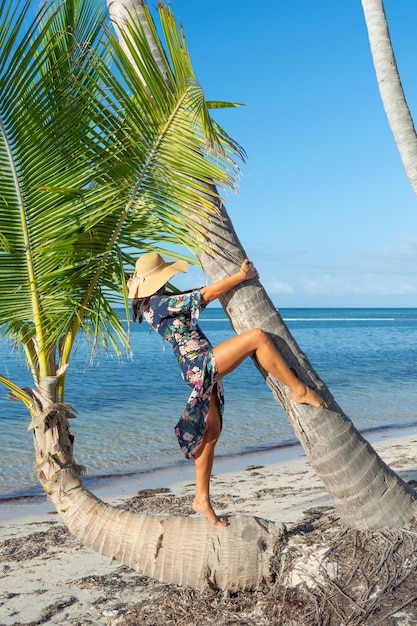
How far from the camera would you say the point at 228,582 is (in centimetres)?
398

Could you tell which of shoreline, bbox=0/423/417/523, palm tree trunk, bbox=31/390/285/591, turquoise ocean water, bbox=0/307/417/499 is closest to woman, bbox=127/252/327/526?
palm tree trunk, bbox=31/390/285/591

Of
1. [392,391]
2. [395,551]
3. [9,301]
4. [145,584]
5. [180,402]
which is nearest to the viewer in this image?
[395,551]

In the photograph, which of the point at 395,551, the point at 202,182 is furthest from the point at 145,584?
the point at 202,182

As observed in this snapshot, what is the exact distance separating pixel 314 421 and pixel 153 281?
126 centimetres

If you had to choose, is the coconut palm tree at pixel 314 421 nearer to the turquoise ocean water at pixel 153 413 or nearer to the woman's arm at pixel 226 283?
the woman's arm at pixel 226 283

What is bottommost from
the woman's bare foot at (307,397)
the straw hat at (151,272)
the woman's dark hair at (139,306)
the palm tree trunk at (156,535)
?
the palm tree trunk at (156,535)

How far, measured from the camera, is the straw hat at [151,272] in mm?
3982

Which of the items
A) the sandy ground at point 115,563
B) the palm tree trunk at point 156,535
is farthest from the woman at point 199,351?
the sandy ground at point 115,563

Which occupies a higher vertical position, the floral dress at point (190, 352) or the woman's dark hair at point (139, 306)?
the woman's dark hair at point (139, 306)

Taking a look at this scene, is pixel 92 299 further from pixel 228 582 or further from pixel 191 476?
pixel 191 476

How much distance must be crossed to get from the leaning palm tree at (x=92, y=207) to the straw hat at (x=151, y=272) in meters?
0.11

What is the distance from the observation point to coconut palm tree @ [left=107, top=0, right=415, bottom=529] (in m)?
3.87

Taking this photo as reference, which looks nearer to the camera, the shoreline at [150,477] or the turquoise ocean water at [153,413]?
the shoreline at [150,477]

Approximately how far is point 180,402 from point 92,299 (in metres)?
11.1
